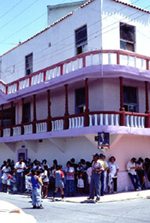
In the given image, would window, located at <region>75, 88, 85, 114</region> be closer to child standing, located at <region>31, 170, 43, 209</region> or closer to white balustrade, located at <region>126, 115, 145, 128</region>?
white balustrade, located at <region>126, 115, 145, 128</region>

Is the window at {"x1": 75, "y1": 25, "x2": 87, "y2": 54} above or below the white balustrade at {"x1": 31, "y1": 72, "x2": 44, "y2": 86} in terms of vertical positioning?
above

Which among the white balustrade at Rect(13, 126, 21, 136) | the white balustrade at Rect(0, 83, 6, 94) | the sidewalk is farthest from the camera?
the white balustrade at Rect(0, 83, 6, 94)

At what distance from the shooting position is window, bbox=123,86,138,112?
18.1m

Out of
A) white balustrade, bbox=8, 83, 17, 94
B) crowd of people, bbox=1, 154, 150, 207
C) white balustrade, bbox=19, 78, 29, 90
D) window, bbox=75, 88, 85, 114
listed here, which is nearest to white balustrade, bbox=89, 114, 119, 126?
crowd of people, bbox=1, 154, 150, 207

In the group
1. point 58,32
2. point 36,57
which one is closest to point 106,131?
point 58,32

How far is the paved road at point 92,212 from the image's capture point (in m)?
10.1

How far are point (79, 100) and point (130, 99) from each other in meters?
2.45

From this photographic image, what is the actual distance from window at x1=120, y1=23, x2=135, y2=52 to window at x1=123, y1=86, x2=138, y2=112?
204 centimetres

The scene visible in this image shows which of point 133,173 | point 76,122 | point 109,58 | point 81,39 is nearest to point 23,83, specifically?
point 81,39

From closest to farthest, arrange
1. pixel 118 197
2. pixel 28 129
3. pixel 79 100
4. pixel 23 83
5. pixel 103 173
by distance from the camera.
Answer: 1. pixel 118 197
2. pixel 103 173
3. pixel 79 100
4. pixel 28 129
5. pixel 23 83

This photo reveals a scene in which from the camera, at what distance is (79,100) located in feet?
62.0

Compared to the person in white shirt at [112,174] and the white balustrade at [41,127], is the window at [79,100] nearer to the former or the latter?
the white balustrade at [41,127]

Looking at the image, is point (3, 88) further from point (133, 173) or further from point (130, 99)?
point (133, 173)

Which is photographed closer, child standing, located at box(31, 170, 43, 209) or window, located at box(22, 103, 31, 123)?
child standing, located at box(31, 170, 43, 209)
